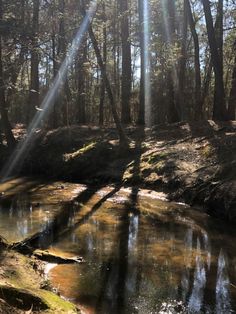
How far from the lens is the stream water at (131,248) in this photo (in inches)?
262

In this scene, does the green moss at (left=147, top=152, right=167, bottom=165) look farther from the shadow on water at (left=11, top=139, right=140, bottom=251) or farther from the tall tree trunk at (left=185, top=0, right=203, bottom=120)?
the tall tree trunk at (left=185, top=0, right=203, bottom=120)

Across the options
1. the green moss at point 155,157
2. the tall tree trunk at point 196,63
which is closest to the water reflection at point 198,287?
the green moss at point 155,157

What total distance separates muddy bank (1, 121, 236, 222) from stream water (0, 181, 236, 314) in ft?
2.35

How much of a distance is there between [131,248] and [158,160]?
7.55 meters

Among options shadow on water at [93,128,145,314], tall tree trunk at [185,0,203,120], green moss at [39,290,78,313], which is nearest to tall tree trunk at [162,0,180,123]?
tall tree trunk at [185,0,203,120]

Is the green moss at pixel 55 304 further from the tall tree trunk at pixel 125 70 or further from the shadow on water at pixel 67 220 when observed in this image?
the tall tree trunk at pixel 125 70

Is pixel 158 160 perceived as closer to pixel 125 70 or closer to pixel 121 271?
pixel 121 271

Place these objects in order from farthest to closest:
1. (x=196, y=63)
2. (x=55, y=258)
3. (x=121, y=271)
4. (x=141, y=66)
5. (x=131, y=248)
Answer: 1. (x=141, y=66)
2. (x=196, y=63)
3. (x=131, y=248)
4. (x=55, y=258)
5. (x=121, y=271)

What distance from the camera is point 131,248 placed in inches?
363

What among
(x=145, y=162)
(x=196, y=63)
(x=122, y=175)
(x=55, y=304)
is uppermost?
(x=196, y=63)

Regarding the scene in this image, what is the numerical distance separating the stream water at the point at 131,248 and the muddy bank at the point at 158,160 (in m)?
0.72

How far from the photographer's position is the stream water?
21.8ft

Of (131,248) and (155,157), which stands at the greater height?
(155,157)

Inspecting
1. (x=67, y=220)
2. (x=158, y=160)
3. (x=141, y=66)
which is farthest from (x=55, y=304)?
(x=141, y=66)
